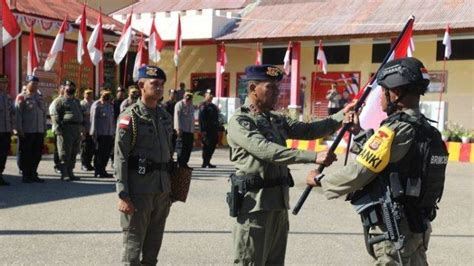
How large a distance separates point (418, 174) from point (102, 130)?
9110mm

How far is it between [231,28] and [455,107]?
10049 millimetres

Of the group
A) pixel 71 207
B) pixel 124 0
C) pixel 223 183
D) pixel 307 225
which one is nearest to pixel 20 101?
pixel 71 207

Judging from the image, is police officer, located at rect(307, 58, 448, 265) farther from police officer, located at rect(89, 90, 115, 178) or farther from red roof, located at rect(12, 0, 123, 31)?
red roof, located at rect(12, 0, 123, 31)

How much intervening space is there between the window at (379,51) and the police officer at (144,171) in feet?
68.0

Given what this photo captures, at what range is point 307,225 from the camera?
7.55 meters

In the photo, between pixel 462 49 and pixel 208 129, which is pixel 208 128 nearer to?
pixel 208 129

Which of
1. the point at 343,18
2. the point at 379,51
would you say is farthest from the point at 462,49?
the point at 343,18

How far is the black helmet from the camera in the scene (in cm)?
333

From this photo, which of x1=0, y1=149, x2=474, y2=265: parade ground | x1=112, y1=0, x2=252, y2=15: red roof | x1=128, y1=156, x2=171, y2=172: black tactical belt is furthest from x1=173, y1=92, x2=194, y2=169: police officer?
x1=112, y1=0, x2=252, y2=15: red roof

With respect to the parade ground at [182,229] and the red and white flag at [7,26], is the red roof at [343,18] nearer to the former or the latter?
the parade ground at [182,229]

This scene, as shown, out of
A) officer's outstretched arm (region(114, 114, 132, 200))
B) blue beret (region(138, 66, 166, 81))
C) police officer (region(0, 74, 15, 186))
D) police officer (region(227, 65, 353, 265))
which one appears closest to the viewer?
police officer (region(227, 65, 353, 265))

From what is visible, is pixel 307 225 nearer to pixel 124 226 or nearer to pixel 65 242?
pixel 65 242

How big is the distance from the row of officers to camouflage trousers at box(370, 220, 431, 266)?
6.06m

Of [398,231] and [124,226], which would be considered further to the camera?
[124,226]
